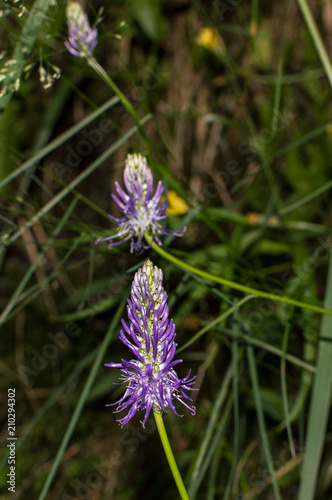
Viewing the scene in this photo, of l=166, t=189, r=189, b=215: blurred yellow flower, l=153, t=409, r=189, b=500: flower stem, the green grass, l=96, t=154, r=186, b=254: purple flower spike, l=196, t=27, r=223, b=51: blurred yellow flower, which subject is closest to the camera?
l=153, t=409, r=189, b=500: flower stem

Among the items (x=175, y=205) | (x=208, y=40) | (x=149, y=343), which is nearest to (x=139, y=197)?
(x=149, y=343)

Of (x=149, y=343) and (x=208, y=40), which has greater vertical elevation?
(x=208, y=40)

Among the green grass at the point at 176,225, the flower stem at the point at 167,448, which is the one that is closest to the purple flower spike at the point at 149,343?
the flower stem at the point at 167,448

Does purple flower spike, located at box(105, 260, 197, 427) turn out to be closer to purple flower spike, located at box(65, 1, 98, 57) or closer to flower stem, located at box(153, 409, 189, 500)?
flower stem, located at box(153, 409, 189, 500)

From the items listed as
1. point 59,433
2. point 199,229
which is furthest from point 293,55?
point 59,433

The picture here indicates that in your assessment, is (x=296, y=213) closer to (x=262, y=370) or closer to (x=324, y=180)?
(x=324, y=180)

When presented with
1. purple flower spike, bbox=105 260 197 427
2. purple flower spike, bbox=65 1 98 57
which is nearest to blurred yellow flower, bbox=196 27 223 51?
purple flower spike, bbox=65 1 98 57

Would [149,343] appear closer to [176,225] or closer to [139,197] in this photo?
[139,197]
